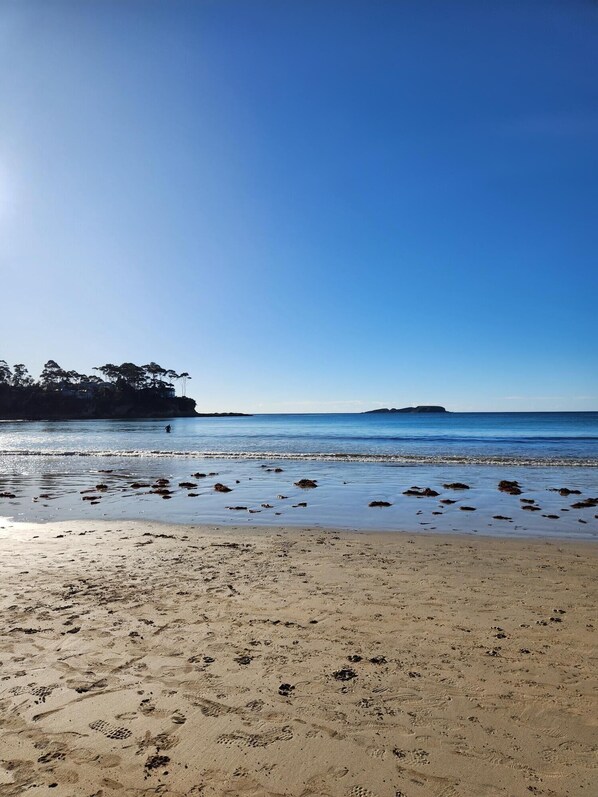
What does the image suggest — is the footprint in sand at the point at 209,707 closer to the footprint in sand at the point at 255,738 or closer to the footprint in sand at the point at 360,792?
the footprint in sand at the point at 255,738

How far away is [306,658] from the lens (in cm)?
474

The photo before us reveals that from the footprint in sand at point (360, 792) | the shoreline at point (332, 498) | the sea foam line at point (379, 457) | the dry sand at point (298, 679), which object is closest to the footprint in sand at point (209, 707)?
the dry sand at point (298, 679)

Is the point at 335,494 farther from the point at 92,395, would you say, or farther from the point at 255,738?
the point at 92,395

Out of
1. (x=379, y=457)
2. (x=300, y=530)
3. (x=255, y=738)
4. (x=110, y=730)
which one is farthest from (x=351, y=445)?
(x=110, y=730)

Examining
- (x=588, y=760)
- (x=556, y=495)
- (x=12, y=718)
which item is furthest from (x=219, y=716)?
(x=556, y=495)

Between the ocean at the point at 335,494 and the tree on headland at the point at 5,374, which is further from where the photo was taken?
the tree on headland at the point at 5,374

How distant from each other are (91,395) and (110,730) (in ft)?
517

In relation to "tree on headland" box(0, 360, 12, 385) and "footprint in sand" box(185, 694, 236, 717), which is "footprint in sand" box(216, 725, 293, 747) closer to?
A: "footprint in sand" box(185, 694, 236, 717)

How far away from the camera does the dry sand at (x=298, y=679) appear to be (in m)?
3.20

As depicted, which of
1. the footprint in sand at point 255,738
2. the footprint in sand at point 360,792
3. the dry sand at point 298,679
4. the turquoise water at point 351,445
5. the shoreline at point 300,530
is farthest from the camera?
the turquoise water at point 351,445

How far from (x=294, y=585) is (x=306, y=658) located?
7.54 ft

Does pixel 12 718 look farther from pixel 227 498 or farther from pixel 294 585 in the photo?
pixel 227 498

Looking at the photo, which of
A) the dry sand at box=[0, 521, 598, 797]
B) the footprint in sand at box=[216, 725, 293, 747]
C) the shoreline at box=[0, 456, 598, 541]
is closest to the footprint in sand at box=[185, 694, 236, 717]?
the dry sand at box=[0, 521, 598, 797]

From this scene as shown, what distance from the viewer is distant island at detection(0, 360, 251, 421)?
139 m
